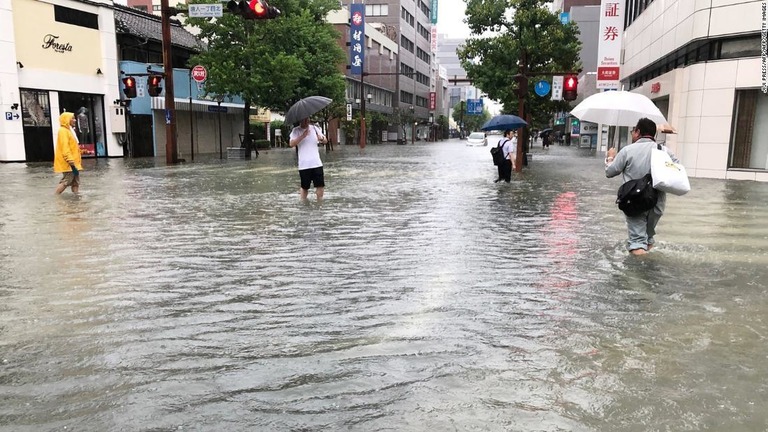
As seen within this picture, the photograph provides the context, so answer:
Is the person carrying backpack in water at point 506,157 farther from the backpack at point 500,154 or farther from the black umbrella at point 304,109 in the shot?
the black umbrella at point 304,109

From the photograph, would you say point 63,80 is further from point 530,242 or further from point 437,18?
point 437,18

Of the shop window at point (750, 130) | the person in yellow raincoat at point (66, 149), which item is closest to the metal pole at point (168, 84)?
the person in yellow raincoat at point (66, 149)

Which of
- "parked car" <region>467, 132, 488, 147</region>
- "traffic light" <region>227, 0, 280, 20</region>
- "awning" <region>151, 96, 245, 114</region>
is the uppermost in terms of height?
"traffic light" <region>227, 0, 280, 20</region>

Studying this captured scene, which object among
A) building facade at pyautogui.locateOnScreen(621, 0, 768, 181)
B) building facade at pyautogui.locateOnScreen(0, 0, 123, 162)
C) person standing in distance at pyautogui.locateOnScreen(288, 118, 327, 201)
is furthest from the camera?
building facade at pyautogui.locateOnScreen(0, 0, 123, 162)

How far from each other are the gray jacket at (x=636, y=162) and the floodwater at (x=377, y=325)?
93cm

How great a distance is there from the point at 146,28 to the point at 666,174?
31664 mm

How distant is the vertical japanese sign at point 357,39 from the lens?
5897cm

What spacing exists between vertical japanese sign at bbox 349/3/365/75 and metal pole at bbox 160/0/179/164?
3700 centimetres

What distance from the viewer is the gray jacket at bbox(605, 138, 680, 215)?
22.0 ft

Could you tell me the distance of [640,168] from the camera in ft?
22.0

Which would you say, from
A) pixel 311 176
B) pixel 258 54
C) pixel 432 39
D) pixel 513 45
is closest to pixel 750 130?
pixel 513 45

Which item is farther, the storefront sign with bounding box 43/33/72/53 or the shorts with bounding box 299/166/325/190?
the storefront sign with bounding box 43/33/72/53

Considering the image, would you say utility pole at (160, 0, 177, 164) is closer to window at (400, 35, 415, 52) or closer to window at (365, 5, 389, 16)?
window at (365, 5, 389, 16)

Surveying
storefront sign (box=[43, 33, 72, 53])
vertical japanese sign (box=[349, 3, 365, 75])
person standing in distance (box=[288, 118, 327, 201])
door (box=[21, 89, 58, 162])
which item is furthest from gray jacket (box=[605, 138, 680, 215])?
vertical japanese sign (box=[349, 3, 365, 75])
